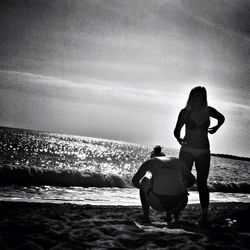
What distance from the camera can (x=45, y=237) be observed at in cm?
331

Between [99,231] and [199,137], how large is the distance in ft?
7.58

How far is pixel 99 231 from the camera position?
3.79 metres

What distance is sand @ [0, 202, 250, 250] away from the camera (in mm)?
3232

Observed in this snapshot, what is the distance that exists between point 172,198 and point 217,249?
1064 millimetres

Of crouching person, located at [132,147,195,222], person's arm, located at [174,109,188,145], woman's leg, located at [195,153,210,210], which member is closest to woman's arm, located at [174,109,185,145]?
person's arm, located at [174,109,188,145]

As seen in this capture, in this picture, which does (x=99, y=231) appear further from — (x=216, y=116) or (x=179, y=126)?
(x=216, y=116)

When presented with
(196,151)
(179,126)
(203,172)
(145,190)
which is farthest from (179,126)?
(145,190)

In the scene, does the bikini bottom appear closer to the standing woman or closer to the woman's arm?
the standing woman

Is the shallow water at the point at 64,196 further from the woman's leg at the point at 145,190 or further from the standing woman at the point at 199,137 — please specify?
the standing woman at the point at 199,137

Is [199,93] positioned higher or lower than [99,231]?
higher

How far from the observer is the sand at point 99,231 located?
10.6 feet

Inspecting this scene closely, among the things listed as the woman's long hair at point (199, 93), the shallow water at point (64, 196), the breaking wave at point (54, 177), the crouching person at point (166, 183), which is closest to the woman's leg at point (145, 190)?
the crouching person at point (166, 183)

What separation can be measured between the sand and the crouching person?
37 centimetres

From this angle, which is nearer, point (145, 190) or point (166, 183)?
point (166, 183)
